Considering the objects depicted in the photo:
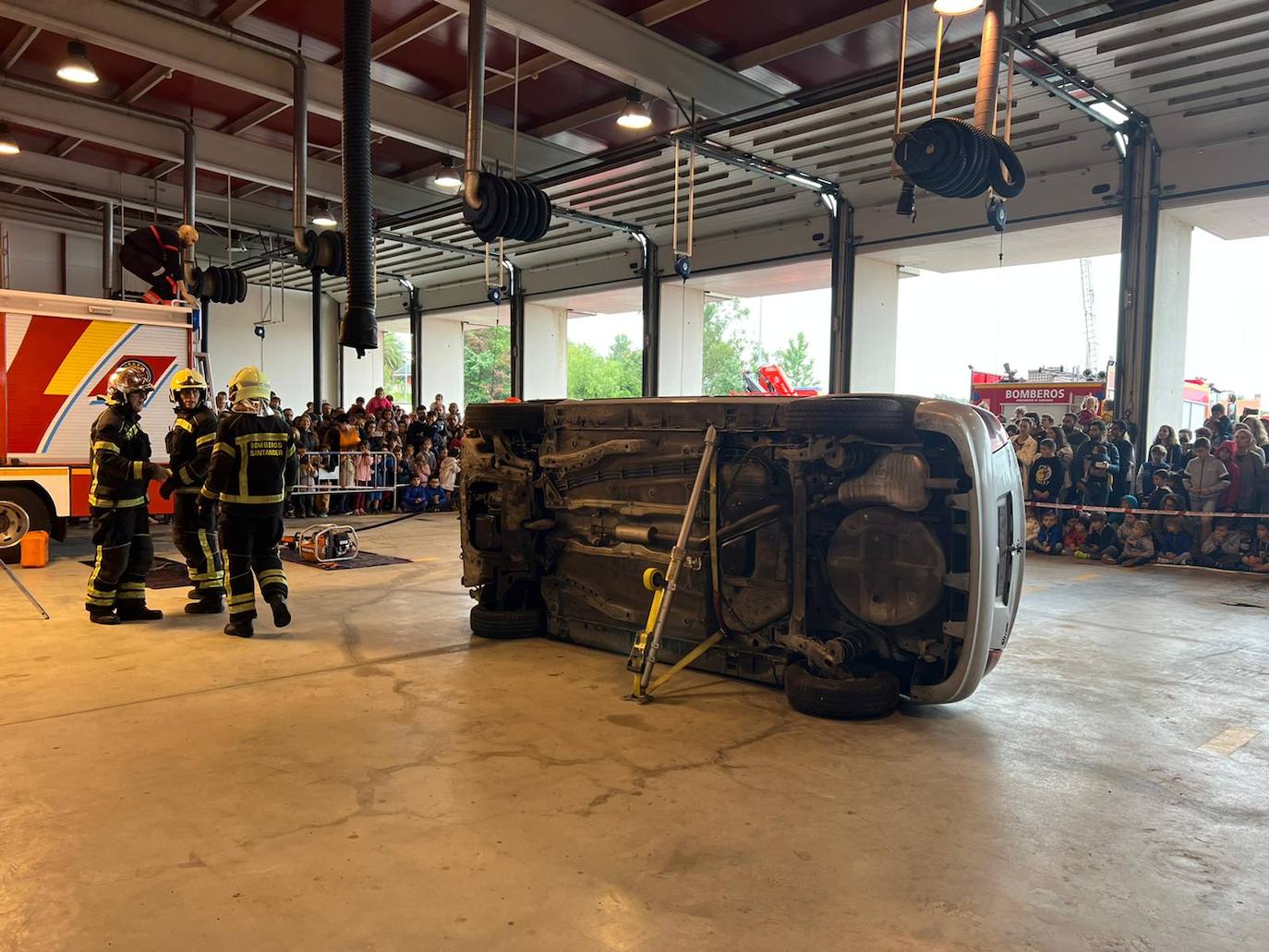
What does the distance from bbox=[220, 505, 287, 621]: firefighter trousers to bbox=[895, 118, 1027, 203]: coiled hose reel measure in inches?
242

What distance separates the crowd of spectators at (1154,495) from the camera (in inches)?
436

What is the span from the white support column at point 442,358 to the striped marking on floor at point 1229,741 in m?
22.0

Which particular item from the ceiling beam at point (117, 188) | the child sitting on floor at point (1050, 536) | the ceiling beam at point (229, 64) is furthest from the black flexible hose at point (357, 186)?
the ceiling beam at point (117, 188)

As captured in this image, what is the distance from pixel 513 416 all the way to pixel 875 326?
33.9ft

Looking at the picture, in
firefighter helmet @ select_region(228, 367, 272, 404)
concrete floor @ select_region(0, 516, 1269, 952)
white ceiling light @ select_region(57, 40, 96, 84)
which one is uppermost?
white ceiling light @ select_region(57, 40, 96, 84)

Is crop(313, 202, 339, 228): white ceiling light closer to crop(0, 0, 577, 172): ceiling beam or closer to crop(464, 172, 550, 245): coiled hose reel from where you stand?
crop(0, 0, 577, 172): ceiling beam

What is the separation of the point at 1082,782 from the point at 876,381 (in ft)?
39.6

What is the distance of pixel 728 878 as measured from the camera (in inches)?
125

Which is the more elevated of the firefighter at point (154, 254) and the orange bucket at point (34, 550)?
the firefighter at point (154, 254)

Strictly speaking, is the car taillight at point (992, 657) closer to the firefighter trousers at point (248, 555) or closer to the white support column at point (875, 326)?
the firefighter trousers at point (248, 555)

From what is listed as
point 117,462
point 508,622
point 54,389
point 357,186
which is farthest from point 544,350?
point 508,622

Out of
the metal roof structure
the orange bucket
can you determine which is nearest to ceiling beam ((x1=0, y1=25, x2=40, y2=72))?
the metal roof structure

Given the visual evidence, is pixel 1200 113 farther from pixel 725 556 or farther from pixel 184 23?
pixel 184 23

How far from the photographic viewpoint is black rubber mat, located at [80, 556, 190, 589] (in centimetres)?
887
